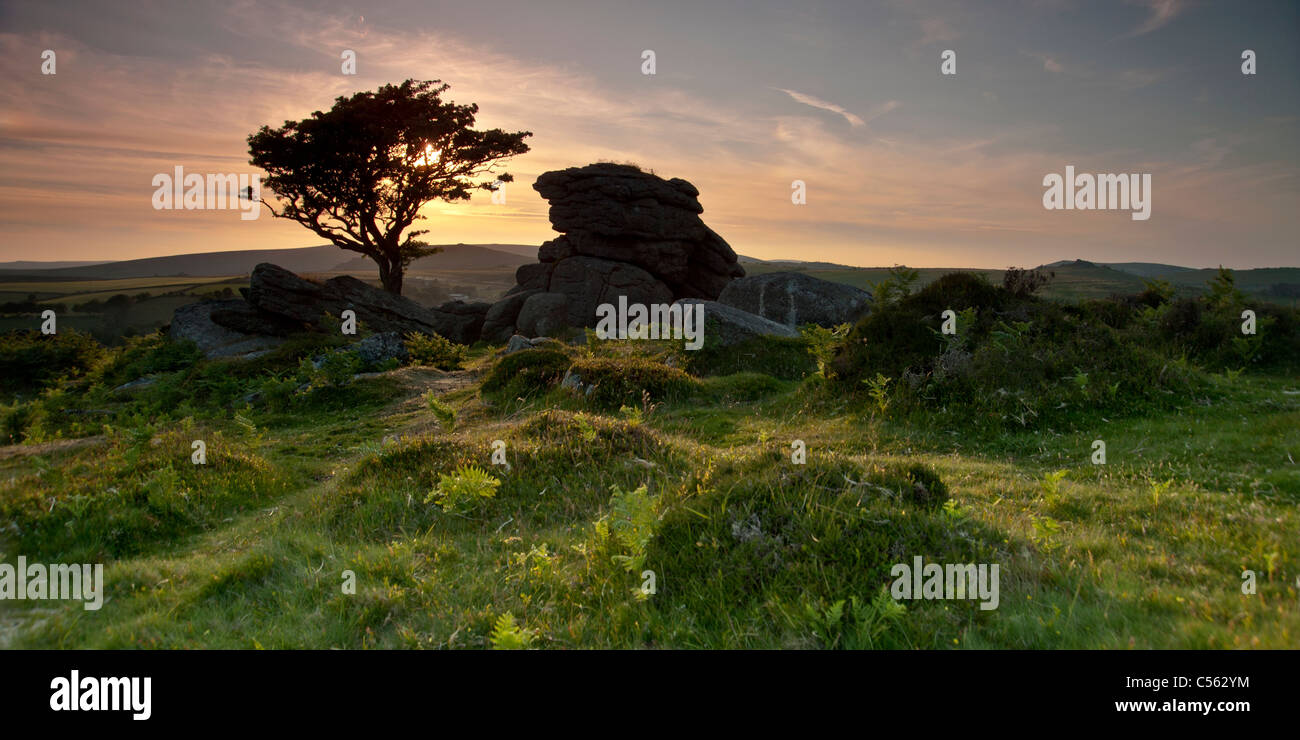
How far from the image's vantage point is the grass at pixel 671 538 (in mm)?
4254

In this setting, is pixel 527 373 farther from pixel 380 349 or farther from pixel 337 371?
pixel 380 349

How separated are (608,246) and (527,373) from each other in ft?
73.6

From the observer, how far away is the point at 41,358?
954 inches

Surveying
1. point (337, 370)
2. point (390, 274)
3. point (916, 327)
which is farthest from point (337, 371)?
point (390, 274)

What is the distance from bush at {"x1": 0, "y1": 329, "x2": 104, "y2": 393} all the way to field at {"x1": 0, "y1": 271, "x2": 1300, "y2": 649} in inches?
633

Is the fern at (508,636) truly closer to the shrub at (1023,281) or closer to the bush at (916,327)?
the bush at (916,327)

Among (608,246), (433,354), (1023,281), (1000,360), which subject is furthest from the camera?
(608,246)

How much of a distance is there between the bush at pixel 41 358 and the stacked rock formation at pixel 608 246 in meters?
16.7

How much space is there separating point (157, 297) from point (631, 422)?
6787 centimetres

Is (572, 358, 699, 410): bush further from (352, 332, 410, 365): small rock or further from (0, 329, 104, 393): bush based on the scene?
(0, 329, 104, 393): bush

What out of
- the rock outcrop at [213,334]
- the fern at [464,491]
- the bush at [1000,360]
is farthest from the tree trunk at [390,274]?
the fern at [464,491]

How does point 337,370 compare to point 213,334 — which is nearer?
point 337,370
